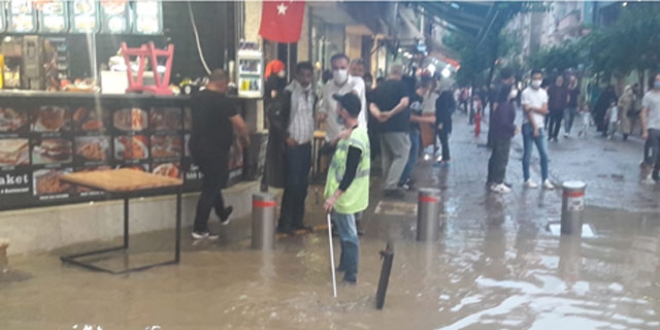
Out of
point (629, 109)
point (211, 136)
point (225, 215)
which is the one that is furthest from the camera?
point (629, 109)

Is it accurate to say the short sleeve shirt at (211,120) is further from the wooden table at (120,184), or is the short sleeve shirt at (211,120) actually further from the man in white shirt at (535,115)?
the man in white shirt at (535,115)

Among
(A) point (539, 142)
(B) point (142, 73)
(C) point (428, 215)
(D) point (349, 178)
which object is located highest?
(B) point (142, 73)

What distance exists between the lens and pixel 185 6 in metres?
10.2

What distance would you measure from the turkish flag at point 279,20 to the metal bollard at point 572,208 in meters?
4.15

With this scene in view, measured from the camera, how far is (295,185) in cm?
770

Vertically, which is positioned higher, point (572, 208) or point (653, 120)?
point (653, 120)

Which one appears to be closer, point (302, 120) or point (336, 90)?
point (302, 120)

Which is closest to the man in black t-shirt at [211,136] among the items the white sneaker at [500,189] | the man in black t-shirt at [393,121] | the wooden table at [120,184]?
the wooden table at [120,184]

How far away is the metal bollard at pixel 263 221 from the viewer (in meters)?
6.99

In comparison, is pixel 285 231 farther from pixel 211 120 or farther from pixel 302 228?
pixel 211 120

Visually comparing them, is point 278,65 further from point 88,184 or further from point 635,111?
point 635,111

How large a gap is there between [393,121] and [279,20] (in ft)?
7.29

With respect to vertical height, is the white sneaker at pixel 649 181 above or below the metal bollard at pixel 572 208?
below

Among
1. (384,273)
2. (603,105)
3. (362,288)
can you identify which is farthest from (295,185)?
(603,105)
